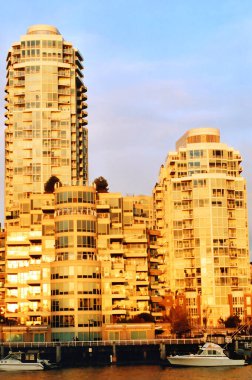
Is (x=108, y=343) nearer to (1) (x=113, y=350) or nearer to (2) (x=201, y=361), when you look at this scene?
(1) (x=113, y=350)

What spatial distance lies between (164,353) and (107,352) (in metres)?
11.8

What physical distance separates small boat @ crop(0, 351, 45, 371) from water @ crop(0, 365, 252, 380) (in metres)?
4.17

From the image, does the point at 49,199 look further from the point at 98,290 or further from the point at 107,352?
the point at 107,352

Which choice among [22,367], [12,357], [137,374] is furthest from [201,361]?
[12,357]

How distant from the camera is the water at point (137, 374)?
12644cm

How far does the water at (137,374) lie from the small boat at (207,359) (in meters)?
2.77

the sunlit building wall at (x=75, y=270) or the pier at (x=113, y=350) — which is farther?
the sunlit building wall at (x=75, y=270)

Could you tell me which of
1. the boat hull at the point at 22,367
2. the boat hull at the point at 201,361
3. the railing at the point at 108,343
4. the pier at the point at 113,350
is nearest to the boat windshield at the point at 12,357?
the boat hull at the point at 22,367

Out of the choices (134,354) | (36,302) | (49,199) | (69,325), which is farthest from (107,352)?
(49,199)

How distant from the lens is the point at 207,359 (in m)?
147

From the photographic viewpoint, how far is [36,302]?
18962 centimetres

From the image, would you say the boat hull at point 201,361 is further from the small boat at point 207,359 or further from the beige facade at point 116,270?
the beige facade at point 116,270

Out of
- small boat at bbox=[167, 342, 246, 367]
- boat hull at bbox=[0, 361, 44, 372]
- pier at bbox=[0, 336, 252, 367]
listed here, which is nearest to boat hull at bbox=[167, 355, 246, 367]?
small boat at bbox=[167, 342, 246, 367]

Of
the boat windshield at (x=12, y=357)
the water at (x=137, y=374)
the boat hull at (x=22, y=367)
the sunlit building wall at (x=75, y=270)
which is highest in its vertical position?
the sunlit building wall at (x=75, y=270)
